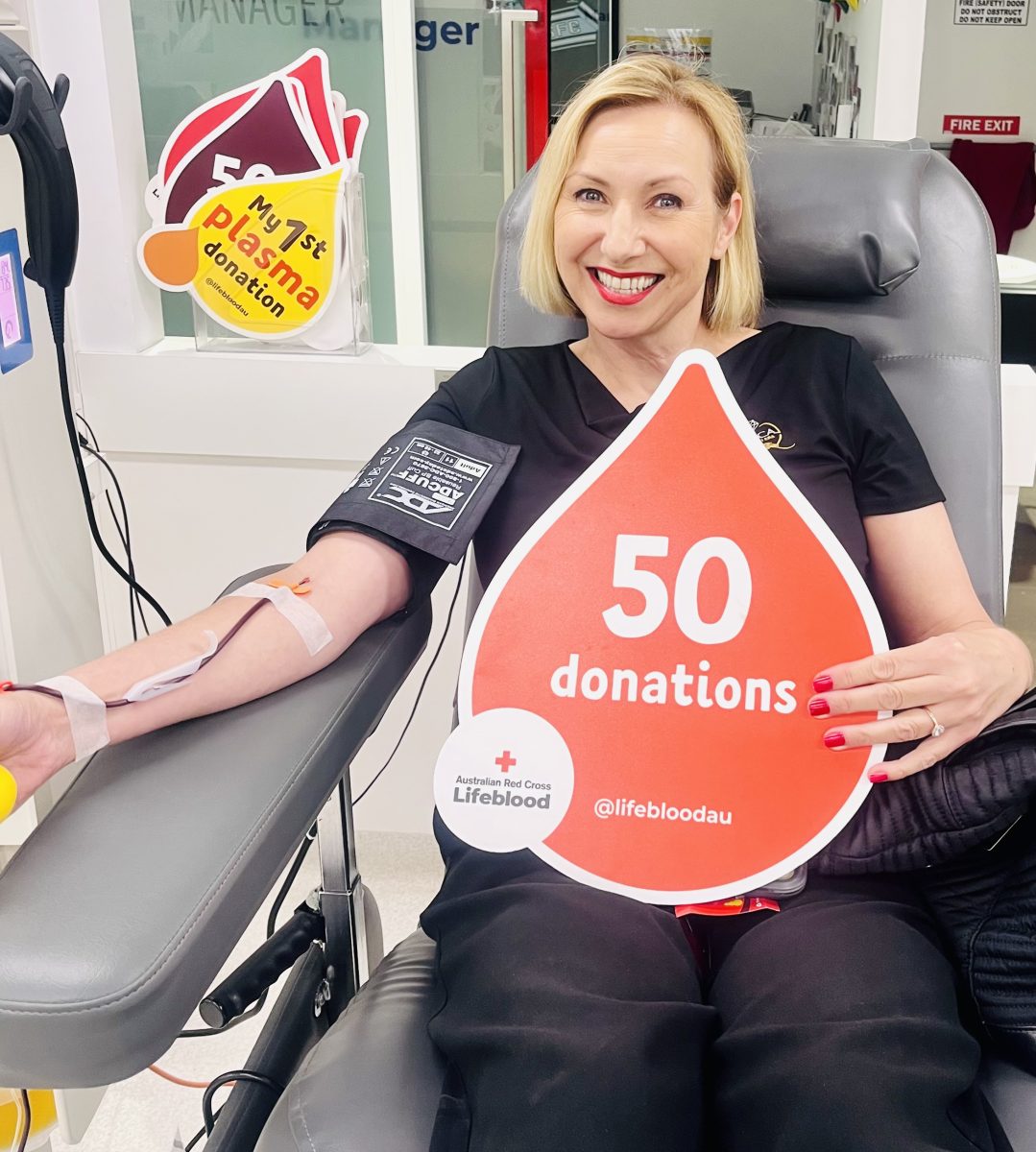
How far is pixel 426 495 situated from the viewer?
46.5 inches

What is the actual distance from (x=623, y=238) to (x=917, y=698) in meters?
0.51

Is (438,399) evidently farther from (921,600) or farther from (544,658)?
(921,600)

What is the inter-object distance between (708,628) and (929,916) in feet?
A: 1.00

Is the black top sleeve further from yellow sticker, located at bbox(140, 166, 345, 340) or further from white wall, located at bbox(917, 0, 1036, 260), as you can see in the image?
white wall, located at bbox(917, 0, 1036, 260)

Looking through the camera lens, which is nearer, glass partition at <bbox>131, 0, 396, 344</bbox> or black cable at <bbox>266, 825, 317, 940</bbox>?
black cable at <bbox>266, 825, 317, 940</bbox>

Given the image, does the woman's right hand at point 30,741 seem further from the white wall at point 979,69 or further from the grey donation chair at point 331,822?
the white wall at point 979,69

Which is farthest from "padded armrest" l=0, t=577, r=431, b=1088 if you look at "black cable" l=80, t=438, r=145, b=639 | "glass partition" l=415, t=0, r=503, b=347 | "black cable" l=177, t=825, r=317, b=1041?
"glass partition" l=415, t=0, r=503, b=347

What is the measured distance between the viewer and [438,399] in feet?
4.27

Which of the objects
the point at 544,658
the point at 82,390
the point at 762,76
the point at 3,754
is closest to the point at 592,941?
the point at 544,658

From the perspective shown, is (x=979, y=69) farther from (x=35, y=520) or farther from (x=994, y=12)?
(x=35, y=520)

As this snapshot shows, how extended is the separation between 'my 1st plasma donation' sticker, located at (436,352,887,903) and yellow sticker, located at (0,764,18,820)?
0.34 meters

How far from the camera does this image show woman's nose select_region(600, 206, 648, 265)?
122 cm

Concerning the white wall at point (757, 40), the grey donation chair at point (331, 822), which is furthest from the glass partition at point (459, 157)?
the white wall at point (757, 40)

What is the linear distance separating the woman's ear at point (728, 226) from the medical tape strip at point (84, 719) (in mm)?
749
